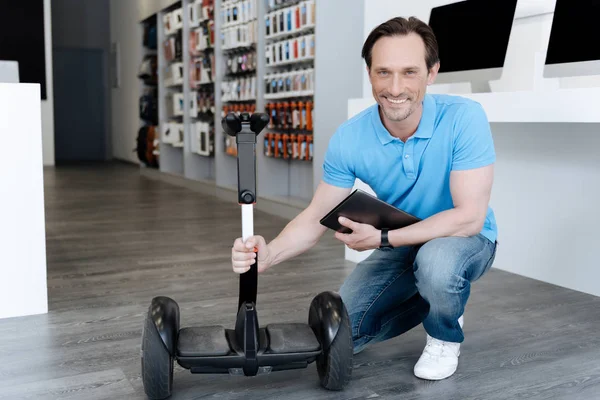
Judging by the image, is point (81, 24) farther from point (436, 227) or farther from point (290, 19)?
point (436, 227)

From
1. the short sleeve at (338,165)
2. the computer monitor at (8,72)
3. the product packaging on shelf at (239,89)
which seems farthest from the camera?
the product packaging on shelf at (239,89)

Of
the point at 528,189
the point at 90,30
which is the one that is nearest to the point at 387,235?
the point at 528,189

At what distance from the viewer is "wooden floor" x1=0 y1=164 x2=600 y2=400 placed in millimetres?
1800

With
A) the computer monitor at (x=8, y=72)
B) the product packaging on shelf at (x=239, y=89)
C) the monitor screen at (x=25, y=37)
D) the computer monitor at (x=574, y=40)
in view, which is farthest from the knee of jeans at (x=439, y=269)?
the monitor screen at (x=25, y=37)

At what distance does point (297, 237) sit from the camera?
1.90 metres

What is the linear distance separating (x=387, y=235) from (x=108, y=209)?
4.06 meters

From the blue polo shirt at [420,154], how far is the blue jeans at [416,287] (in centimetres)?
15

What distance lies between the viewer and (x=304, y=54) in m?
5.01

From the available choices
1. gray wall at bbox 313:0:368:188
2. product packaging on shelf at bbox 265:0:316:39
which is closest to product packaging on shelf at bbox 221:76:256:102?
product packaging on shelf at bbox 265:0:316:39

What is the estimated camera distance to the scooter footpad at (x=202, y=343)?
1.59 meters

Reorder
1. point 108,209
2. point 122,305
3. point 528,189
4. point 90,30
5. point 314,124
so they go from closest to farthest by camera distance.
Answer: point 122,305
point 528,189
point 314,124
point 108,209
point 90,30

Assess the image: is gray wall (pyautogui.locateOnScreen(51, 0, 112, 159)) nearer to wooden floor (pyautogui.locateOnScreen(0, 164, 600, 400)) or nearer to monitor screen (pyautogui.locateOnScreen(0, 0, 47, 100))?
monitor screen (pyautogui.locateOnScreen(0, 0, 47, 100))

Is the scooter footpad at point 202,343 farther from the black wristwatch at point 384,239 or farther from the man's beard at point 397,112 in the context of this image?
the man's beard at point 397,112

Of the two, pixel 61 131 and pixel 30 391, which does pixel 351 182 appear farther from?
pixel 61 131
